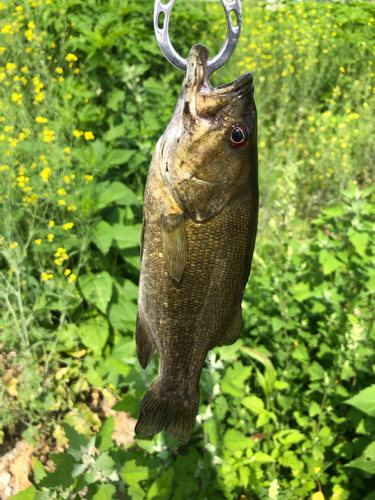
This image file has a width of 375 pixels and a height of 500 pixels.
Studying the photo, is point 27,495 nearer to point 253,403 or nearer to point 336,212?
point 253,403

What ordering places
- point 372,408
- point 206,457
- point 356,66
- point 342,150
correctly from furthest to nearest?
point 356,66
point 342,150
point 206,457
point 372,408

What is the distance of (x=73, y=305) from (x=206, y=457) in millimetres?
1307

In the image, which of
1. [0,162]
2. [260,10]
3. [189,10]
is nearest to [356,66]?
[260,10]

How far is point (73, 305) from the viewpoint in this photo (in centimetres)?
250

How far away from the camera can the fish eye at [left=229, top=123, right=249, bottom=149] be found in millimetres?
961

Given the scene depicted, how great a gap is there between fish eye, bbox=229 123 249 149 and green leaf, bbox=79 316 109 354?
196 cm

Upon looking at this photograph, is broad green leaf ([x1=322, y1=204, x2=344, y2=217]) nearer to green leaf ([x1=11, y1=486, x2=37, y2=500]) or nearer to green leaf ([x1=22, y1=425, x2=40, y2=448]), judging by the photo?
green leaf ([x1=11, y1=486, x2=37, y2=500])

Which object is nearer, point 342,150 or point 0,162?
point 0,162

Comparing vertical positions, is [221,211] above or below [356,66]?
below

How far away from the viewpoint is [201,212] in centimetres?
97

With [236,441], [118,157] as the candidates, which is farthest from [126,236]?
[236,441]

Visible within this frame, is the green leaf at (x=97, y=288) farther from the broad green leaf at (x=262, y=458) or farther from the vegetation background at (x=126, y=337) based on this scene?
the broad green leaf at (x=262, y=458)

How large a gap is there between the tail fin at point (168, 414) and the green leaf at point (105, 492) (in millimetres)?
563

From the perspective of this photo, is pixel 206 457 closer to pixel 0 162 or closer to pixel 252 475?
pixel 252 475
